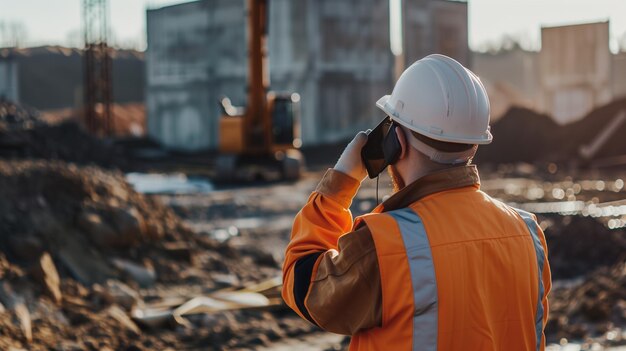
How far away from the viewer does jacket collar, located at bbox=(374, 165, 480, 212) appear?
2348 millimetres

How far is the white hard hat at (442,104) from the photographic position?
2400 millimetres

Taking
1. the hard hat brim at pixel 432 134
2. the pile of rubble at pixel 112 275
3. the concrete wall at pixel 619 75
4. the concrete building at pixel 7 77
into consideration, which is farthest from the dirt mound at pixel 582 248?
the concrete building at pixel 7 77

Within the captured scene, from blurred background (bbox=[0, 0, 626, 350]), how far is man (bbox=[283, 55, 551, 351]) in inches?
173

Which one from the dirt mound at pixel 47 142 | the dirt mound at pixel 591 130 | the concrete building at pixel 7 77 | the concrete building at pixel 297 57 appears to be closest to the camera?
the dirt mound at pixel 47 142

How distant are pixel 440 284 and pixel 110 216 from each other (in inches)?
312

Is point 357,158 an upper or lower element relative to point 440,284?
upper

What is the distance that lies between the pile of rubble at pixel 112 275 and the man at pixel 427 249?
432cm

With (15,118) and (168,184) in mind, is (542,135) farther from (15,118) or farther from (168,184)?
(15,118)

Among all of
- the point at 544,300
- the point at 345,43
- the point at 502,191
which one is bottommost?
the point at 502,191

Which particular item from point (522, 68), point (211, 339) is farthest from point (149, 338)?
point (522, 68)

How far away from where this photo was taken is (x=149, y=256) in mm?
9711

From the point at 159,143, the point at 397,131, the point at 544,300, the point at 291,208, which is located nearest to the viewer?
the point at 397,131

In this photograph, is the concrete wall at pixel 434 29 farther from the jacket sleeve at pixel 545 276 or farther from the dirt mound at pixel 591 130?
the jacket sleeve at pixel 545 276

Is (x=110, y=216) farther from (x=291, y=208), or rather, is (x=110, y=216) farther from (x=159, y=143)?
(x=159, y=143)
